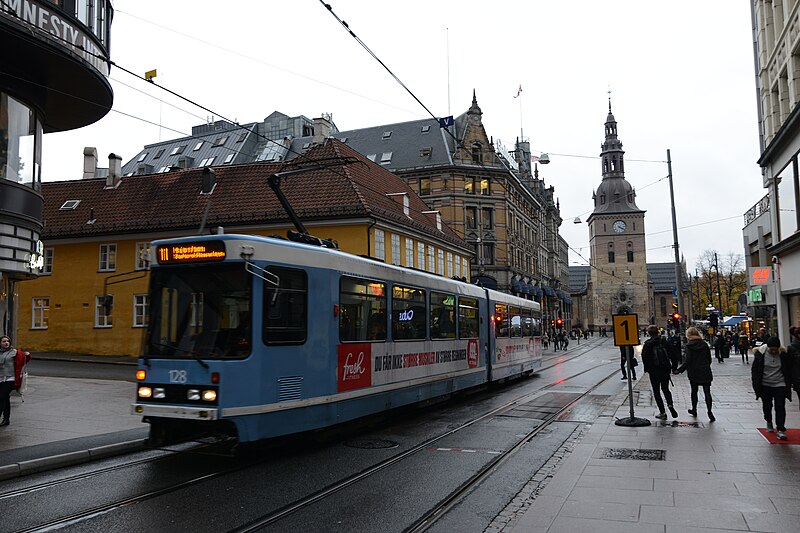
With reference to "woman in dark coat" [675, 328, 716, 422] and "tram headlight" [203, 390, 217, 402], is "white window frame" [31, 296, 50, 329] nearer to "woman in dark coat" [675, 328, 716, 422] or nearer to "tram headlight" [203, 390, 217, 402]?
"tram headlight" [203, 390, 217, 402]

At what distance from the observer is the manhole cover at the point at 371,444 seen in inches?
420

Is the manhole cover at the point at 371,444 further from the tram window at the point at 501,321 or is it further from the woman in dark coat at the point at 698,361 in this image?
the tram window at the point at 501,321

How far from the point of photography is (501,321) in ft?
66.9

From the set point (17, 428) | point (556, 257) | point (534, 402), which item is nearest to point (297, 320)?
point (17, 428)

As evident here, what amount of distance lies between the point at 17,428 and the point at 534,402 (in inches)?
463

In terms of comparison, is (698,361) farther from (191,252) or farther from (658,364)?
(191,252)

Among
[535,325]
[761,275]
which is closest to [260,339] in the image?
[535,325]

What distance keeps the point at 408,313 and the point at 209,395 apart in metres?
5.48


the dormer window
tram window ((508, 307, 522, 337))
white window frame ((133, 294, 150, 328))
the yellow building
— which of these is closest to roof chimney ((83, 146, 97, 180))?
the yellow building

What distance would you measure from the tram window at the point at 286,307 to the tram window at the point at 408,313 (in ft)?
10.1

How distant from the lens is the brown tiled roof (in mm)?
31609

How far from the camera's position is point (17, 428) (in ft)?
38.9

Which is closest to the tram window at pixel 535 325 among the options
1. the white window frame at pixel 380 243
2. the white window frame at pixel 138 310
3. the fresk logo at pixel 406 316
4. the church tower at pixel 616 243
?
the white window frame at pixel 380 243

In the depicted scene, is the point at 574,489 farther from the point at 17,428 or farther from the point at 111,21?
the point at 111,21
